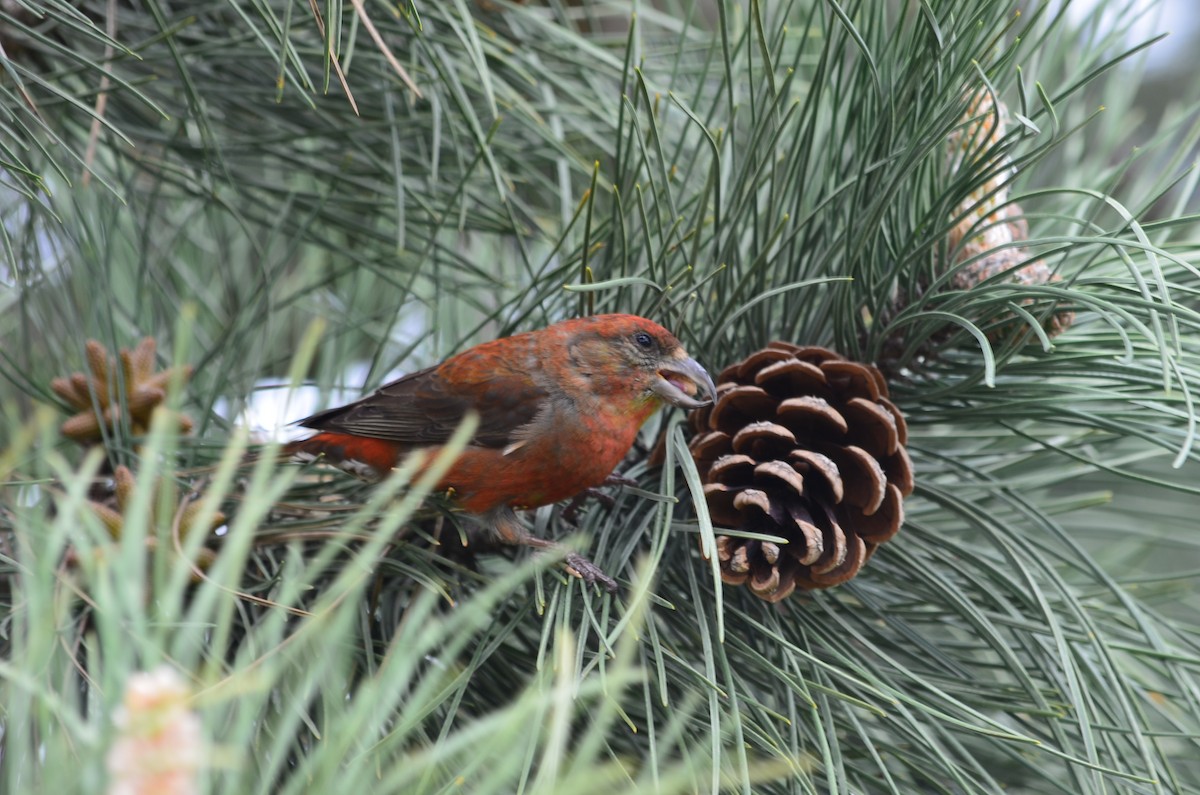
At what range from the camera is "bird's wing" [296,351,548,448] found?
1.93 m

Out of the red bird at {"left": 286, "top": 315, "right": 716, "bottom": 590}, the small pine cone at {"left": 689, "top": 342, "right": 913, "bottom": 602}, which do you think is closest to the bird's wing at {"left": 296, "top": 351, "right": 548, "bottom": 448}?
the red bird at {"left": 286, "top": 315, "right": 716, "bottom": 590}

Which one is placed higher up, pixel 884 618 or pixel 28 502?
pixel 28 502

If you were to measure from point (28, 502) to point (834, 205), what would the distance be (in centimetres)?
133

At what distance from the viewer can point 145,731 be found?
0.50 m

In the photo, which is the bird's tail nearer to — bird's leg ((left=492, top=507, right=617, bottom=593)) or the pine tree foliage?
the pine tree foliage

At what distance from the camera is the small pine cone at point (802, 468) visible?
1272 millimetres

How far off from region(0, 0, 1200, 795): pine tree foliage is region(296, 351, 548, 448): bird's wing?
0.15 metres

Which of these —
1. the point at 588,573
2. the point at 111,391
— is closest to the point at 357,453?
the point at 111,391

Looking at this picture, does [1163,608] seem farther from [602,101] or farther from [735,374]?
[602,101]

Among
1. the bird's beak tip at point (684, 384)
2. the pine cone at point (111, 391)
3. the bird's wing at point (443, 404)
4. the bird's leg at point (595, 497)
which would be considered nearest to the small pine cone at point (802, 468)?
the bird's beak tip at point (684, 384)

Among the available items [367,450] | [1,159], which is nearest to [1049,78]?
[367,450]

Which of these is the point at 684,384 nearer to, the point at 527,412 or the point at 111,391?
the point at 527,412

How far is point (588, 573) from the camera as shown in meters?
1.28

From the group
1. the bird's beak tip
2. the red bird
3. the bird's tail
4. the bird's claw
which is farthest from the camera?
the bird's tail
